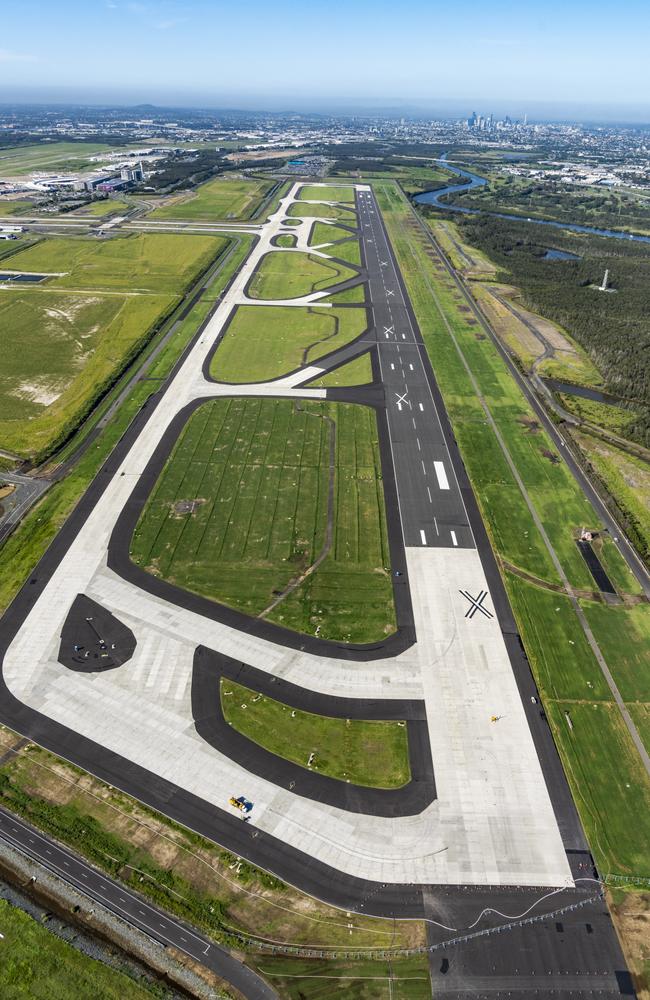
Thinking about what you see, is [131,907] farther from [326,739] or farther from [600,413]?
[600,413]

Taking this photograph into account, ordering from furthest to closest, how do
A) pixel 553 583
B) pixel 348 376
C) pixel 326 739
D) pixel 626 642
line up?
pixel 348 376
pixel 553 583
pixel 626 642
pixel 326 739

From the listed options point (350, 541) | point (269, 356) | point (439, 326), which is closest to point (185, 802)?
point (350, 541)

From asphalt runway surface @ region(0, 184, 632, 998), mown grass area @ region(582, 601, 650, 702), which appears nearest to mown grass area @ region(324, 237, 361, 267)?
asphalt runway surface @ region(0, 184, 632, 998)

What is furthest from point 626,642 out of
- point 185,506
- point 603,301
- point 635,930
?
point 603,301

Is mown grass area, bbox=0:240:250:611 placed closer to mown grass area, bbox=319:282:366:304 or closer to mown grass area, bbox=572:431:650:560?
mown grass area, bbox=319:282:366:304

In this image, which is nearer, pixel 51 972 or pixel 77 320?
pixel 51 972

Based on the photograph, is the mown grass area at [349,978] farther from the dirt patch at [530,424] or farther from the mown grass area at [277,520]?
the dirt patch at [530,424]

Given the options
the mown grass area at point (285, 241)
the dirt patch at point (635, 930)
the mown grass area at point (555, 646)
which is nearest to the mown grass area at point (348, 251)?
the mown grass area at point (285, 241)
